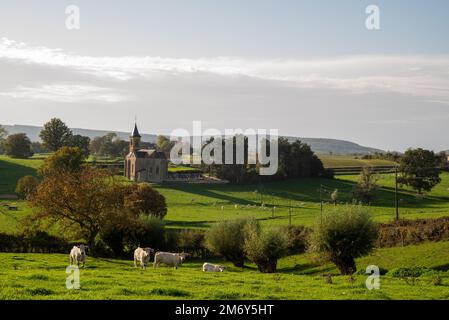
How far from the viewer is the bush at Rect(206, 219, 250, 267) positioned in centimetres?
5131

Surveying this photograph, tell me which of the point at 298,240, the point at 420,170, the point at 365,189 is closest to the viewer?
the point at 298,240

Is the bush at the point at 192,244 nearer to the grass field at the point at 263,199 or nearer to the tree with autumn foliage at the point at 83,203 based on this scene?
the tree with autumn foliage at the point at 83,203

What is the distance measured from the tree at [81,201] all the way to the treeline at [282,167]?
84127 mm

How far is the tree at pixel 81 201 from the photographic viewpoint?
151 feet

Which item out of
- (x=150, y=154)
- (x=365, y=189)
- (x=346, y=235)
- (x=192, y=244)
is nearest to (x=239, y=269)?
(x=346, y=235)

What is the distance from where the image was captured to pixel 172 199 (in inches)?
4213

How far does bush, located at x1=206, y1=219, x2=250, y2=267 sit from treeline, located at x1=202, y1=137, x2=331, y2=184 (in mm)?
78404

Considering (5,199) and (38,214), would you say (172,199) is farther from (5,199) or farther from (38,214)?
(38,214)

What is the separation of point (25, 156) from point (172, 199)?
3161 inches

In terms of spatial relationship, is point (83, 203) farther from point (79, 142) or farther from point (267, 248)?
point (79, 142)

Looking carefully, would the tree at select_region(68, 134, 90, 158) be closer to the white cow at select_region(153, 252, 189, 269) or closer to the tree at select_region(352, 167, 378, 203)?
the tree at select_region(352, 167, 378, 203)

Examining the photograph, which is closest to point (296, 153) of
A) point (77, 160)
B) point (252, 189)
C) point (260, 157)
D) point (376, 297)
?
point (260, 157)

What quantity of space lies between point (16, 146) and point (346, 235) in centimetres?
14502

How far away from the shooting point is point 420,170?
384ft
